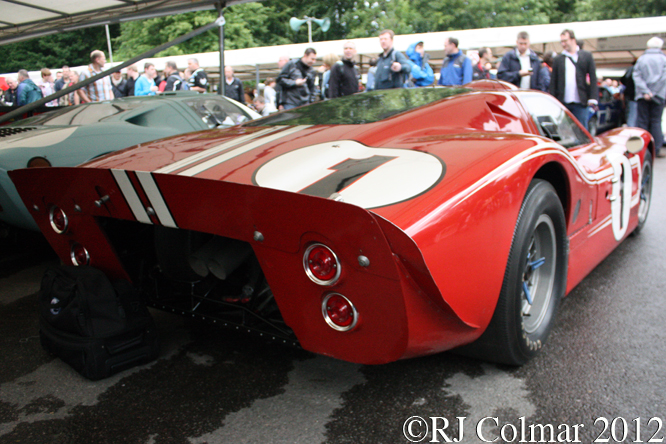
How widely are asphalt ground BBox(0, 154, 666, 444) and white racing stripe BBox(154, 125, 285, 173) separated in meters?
0.85

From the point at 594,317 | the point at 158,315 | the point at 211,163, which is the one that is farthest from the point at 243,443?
the point at 594,317

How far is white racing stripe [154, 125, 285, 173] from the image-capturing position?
6.56ft

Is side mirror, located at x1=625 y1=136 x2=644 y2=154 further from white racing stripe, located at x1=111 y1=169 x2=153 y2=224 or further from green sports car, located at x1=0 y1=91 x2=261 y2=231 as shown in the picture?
green sports car, located at x1=0 y1=91 x2=261 y2=231

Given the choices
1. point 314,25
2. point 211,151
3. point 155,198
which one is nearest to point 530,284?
point 211,151

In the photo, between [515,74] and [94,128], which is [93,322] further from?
[515,74]

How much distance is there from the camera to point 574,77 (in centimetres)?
638

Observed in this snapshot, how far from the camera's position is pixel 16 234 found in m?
4.26

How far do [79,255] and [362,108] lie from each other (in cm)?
151

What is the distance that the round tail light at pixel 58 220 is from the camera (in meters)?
2.29

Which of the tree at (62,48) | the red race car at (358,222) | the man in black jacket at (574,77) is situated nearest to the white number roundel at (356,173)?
the red race car at (358,222)

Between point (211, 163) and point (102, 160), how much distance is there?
2.10ft

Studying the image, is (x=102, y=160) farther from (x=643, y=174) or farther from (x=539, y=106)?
(x=643, y=174)

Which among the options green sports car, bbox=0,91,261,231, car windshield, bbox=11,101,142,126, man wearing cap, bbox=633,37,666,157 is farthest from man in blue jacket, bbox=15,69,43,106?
man wearing cap, bbox=633,37,666,157

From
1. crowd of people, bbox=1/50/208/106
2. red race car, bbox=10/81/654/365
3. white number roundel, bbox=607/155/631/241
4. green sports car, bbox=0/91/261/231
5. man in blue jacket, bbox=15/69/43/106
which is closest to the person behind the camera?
red race car, bbox=10/81/654/365
